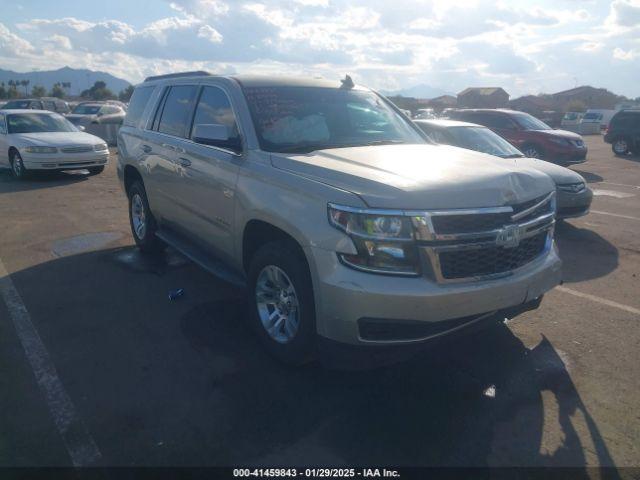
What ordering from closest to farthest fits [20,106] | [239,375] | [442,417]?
[442,417] < [239,375] < [20,106]

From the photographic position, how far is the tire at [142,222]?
629 cm

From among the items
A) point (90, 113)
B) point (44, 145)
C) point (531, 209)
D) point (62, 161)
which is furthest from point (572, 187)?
point (90, 113)

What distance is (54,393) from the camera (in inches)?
139

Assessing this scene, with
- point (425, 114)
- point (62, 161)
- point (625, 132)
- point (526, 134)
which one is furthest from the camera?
point (425, 114)

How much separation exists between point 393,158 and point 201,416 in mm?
2213

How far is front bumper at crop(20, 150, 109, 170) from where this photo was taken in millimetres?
12016

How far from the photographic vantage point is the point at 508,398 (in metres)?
3.54

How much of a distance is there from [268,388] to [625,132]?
22.1 metres

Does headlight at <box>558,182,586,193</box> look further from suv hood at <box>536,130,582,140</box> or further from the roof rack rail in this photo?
suv hood at <box>536,130,582,140</box>

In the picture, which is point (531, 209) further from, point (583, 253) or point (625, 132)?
point (625, 132)

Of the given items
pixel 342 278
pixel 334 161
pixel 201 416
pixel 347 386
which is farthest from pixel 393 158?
pixel 201 416

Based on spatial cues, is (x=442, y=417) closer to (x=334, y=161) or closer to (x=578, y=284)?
(x=334, y=161)

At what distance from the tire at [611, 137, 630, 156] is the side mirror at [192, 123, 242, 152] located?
21.5m

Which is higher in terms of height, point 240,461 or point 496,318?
point 496,318
